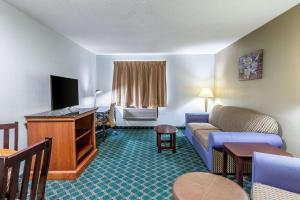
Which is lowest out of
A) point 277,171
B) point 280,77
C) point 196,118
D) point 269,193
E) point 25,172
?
point 269,193

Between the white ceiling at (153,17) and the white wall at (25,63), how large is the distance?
19cm

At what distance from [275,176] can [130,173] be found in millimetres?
1856

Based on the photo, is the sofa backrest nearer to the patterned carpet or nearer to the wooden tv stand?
the patterned carpet

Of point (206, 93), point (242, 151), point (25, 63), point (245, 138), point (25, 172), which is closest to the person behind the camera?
point (25, 172)

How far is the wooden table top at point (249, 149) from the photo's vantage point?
2.03m

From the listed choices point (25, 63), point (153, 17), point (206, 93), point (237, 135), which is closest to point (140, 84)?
point (206, 93)

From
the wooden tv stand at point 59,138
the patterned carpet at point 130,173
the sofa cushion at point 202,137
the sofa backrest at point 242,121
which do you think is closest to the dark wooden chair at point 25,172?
the patterned carpet at point 130,173

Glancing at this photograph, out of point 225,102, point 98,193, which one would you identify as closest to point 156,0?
point 98,193

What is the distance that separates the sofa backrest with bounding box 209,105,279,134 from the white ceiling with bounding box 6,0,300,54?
58.1 inches

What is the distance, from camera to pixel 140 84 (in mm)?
5570

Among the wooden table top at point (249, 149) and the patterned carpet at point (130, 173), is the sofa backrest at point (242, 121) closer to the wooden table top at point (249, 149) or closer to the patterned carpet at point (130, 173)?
the wooden table top at point (249, 149)

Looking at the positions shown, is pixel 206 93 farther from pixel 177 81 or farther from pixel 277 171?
pixel 277 171

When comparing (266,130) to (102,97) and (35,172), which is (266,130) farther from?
(102,97)

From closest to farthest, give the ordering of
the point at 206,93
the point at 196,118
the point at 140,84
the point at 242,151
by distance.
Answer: the point at 242,151
the point at 196,118
the point at 206,93
the point at 140,84
